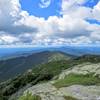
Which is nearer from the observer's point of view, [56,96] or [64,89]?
[56,96]

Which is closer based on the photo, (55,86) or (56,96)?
(56,96)

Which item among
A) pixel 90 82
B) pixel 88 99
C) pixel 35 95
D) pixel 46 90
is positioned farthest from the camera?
pixel 90 82

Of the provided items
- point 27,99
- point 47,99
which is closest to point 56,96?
point 47,99

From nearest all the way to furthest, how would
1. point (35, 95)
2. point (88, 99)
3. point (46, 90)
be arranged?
point (88, 99)
point (35, 95)
point (46, 90)

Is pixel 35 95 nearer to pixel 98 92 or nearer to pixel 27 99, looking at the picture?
pixel 27 99

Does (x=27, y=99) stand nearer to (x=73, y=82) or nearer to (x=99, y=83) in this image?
(x=73, y=82)

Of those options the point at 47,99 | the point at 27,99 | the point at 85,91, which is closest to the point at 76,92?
the point at 85,91

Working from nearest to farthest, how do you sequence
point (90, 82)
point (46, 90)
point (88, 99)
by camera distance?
point (88, 99), point (46, 90), point (90, 82)

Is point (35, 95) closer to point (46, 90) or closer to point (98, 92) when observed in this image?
point (46, 90)
